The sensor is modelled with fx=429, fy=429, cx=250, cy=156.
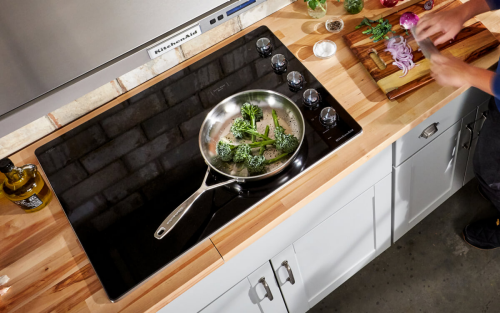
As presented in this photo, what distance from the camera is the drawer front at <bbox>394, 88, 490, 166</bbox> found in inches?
49.5

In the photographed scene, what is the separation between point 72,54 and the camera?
1015 millimetres

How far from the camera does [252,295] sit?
1327mm

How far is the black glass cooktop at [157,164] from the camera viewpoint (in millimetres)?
1079

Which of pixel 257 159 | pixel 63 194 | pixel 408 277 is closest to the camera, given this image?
pixel 257 159

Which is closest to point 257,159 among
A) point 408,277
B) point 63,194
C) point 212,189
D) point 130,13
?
point 212,189

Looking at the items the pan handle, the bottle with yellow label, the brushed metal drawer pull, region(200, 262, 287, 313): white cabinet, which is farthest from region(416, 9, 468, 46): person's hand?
the bottle with yellow label

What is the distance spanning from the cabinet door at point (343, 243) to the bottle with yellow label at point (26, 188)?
2.34 feet

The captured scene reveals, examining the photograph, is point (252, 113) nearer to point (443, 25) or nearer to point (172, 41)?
point (172, 41)

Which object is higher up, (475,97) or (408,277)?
(475,97)

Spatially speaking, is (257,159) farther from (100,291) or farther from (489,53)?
(489,53)

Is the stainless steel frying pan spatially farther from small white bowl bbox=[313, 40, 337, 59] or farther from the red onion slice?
the red onion slice

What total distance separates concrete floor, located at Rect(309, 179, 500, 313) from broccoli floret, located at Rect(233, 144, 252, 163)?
99 cm

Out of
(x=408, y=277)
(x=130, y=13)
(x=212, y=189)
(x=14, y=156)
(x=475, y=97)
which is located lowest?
(x=408, y=277)

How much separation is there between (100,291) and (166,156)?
15.8 inches
